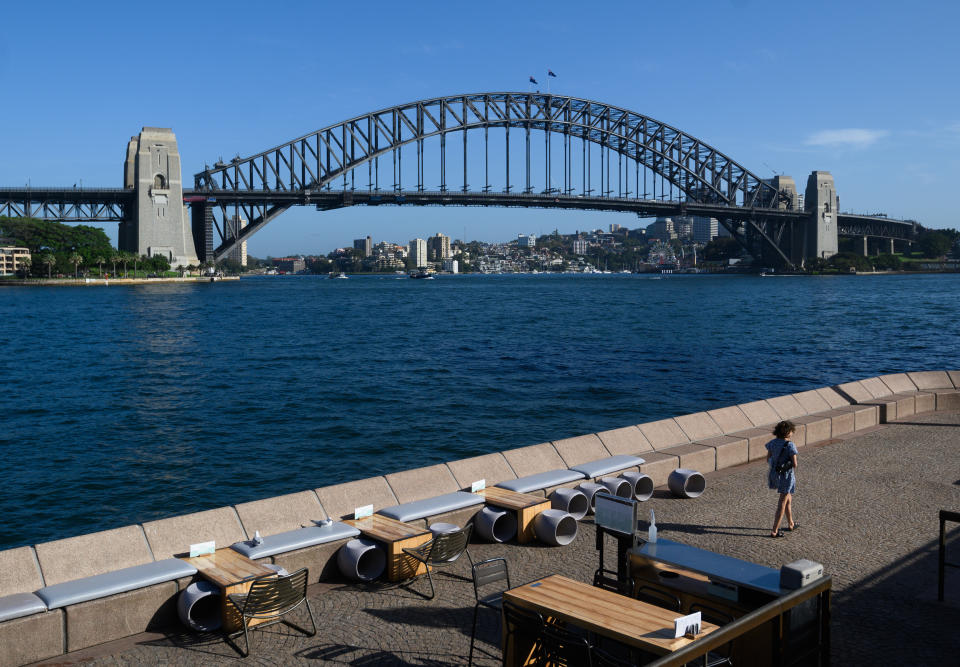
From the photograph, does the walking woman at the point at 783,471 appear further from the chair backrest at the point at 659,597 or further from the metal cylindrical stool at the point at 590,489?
the chair backrest at the point at 659,597

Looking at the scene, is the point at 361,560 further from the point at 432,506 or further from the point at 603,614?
the point at 603,614

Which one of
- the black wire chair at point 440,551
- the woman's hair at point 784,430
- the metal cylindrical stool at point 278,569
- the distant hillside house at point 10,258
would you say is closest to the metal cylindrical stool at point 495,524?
the black wire chair at point 440,551

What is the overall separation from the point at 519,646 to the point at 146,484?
11.4m

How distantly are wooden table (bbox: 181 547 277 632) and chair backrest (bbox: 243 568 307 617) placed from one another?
0.62 feet

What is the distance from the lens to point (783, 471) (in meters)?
7.68

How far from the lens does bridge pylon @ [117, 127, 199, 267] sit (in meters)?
92.8

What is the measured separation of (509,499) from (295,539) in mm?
2064

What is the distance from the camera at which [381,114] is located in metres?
95.4

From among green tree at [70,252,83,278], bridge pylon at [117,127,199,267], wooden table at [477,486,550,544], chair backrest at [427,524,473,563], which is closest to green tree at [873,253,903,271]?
bridge pylon at [117,127,199,267]

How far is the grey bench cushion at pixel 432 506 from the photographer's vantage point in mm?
7410

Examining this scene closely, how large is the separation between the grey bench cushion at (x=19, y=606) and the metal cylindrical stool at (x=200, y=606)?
2.85 feet

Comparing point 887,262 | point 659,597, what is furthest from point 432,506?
point 887,262

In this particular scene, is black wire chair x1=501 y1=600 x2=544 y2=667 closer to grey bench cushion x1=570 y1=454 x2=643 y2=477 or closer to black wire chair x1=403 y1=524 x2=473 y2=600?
black wire chair x1=403 y1=524 x2=473 y2=600

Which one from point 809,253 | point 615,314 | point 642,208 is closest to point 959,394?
point 615,314
